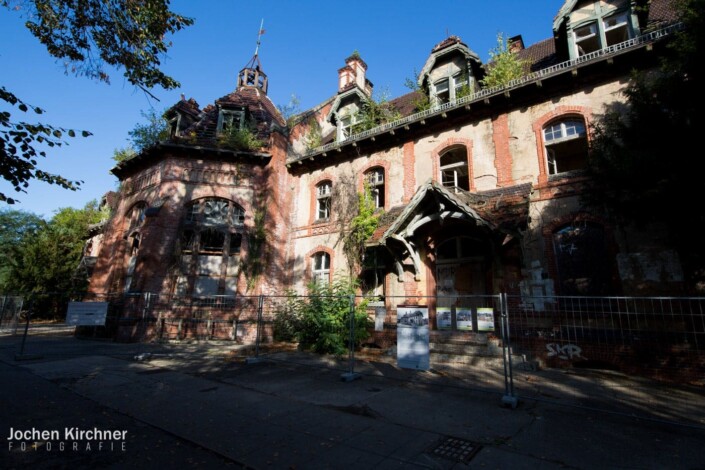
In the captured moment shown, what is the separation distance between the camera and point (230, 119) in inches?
684

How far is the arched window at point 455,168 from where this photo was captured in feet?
41.4

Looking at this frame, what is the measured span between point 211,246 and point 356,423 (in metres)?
12.4

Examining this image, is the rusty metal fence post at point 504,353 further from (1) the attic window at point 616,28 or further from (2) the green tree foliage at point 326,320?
(1) the attic window at point 616,28

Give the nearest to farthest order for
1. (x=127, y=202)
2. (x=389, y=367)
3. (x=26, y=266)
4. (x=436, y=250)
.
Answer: (x=389, y=367), (x=436, y=250), (x=127, y=202), (x=26, y=266)

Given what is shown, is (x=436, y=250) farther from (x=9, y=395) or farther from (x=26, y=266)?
(x=26, y=266)

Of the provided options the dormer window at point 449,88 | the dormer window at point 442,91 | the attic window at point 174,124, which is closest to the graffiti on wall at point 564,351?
the dormer window at point 449,88

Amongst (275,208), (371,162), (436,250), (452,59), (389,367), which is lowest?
(389,367)

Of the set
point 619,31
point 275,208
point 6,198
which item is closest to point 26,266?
point 275,208

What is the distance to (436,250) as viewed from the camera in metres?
12.3

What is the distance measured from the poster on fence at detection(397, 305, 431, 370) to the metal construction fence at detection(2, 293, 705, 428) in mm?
20

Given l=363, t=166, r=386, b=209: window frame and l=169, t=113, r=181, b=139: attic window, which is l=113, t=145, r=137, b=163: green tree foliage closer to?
l=169, t=113, r=181, b=139: attic window

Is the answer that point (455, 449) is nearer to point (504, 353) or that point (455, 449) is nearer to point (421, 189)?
point (504, 353)

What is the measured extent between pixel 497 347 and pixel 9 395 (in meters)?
10.4

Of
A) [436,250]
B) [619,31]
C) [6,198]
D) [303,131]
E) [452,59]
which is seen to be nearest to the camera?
[6,198]
